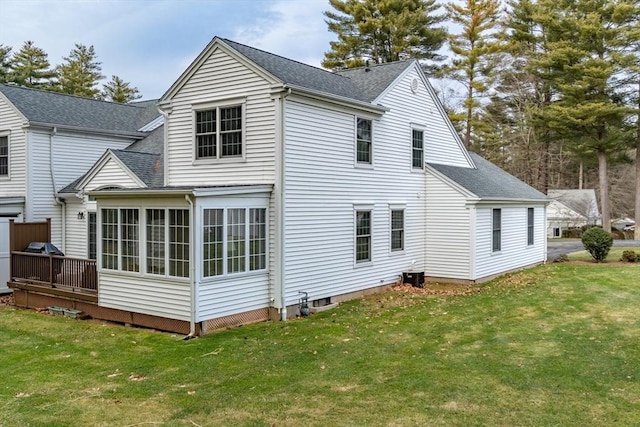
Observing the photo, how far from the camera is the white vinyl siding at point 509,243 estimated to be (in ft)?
52.5

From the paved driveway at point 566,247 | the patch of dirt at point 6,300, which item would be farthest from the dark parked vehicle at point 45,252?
the paved driveway at point 566,247

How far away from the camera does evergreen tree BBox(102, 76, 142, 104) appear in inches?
1954

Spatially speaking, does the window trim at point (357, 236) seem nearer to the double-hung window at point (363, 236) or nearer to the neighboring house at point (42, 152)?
the double-hung window at point (363, 236)

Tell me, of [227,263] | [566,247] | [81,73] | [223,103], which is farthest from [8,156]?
[81,73]

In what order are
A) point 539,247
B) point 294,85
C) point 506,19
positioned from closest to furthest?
point 294,85 → point 539,247 → point 506,19

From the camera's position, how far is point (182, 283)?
1005cm

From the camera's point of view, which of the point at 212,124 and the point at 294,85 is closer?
the point at 294,85

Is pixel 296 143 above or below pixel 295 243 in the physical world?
above

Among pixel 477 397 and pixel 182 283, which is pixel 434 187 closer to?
pixel 182 283

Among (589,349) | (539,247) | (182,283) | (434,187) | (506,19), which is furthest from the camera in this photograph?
(506,19)

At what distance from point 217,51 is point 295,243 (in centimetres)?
497

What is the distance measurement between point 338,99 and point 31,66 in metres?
39.4

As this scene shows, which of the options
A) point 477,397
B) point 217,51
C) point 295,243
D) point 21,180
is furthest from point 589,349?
point 21,180

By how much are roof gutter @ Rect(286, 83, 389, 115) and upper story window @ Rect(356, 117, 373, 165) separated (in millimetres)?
364
